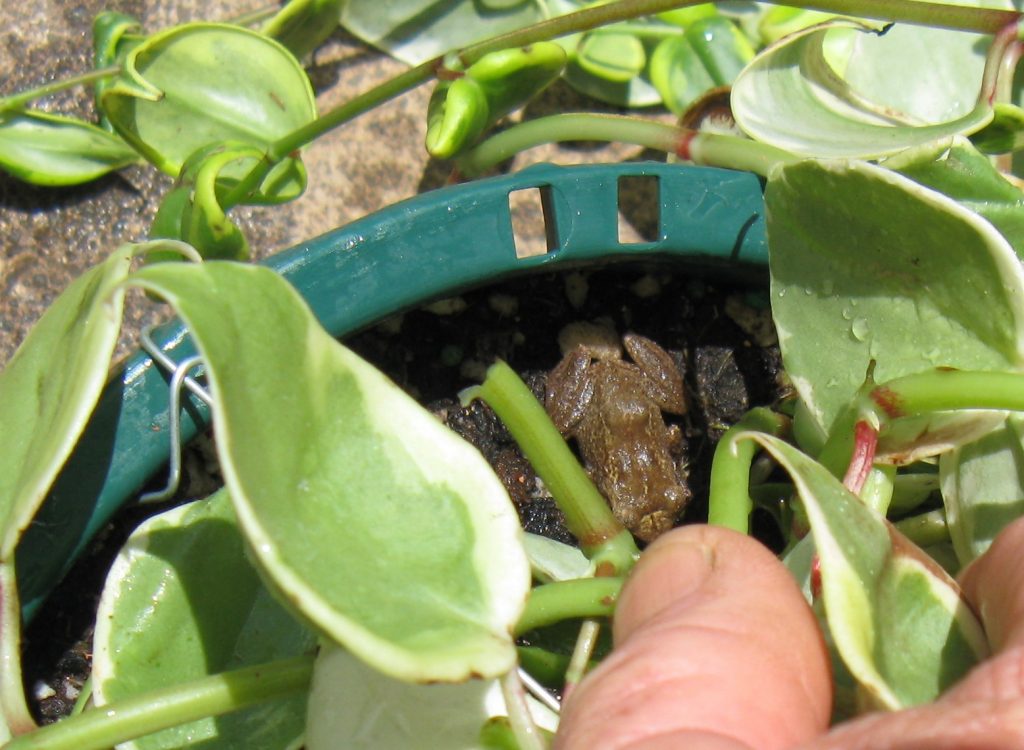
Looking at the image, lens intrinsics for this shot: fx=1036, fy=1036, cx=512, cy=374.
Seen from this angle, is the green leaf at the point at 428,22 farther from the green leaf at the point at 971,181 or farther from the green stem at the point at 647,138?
the green leaf at the point at 971,181

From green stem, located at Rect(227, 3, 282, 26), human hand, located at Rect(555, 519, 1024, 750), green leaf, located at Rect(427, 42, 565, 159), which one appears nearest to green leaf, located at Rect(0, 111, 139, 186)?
green stem, located at Rect(227, 3, 282, 26)

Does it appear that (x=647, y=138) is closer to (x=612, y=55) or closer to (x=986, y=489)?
(x=612, y=55)

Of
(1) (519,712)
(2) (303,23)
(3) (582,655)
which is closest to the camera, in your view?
(1) (519,712)

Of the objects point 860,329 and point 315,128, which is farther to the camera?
point 315,128

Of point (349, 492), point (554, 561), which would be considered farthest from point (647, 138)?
point (349, 492)

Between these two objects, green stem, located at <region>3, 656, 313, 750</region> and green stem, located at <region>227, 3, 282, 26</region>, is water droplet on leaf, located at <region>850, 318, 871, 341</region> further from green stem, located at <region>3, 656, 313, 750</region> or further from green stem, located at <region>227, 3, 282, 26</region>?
green stem, located at <region>227, 3, 282, 26</region>

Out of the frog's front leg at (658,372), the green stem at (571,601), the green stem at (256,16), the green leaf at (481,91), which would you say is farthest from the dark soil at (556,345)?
the green stem at (256,16)

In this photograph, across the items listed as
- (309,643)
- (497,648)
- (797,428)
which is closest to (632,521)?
(797,428)
